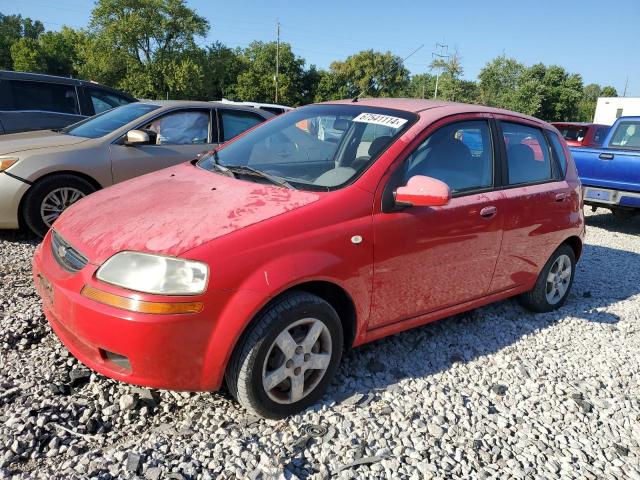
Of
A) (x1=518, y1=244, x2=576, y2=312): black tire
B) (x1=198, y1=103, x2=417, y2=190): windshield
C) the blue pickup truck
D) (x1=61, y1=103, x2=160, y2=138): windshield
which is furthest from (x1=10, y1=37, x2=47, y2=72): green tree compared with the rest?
(x1=518, y1=244, x2=576, y2=312): black tire

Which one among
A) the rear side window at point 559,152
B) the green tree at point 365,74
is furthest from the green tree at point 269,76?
the rear side window at point 559,152

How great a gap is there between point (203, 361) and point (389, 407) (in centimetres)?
111

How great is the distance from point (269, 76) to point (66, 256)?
60720mm

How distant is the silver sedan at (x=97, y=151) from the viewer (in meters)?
4.82

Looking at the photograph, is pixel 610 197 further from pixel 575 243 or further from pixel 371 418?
pixel 371 418

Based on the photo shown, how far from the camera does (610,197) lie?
775cm

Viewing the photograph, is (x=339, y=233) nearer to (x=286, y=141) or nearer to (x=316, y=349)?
(x=316, y=349)

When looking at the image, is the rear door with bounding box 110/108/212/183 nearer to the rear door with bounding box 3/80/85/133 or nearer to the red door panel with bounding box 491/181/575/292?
the rear door with bounding box 3/80/85/133

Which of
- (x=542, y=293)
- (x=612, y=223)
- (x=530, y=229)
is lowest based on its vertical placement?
(x=612, y=223)

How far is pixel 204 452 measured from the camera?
2.24 meters

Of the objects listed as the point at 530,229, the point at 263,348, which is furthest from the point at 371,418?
the point at 530,229

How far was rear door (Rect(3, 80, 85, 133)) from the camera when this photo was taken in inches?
284

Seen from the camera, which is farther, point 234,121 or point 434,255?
point 234,121

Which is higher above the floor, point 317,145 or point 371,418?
point 317,145
